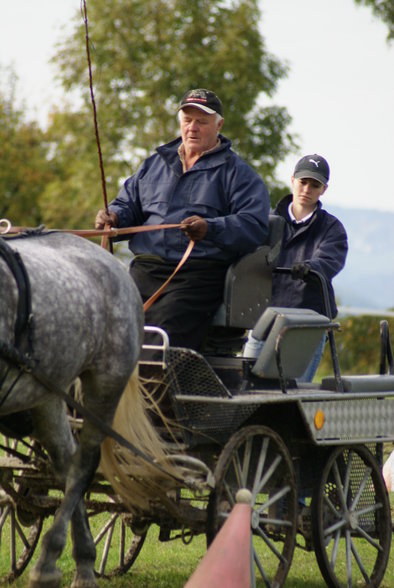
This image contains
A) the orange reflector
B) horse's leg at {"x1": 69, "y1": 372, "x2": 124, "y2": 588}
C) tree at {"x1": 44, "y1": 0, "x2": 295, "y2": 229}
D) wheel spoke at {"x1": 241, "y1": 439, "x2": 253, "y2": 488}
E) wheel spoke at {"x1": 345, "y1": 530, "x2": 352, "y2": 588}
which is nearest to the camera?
horse's leg at {"x1": 69, "y1": 372, "x2": 124, "y2": 588}

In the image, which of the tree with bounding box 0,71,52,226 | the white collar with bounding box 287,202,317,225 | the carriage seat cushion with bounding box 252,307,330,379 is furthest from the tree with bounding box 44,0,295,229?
the carriage seat cushion with bounding box 252,307,330,379

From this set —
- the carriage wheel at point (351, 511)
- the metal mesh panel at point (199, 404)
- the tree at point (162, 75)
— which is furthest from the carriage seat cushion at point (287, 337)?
the tree at point (162, 75)

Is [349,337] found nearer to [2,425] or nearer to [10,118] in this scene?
[2,425]

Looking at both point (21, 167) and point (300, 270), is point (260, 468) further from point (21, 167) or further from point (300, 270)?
point (21, 167)

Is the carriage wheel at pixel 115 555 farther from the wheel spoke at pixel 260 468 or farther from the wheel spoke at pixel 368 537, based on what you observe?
the wheel spoke at pixel 368 537

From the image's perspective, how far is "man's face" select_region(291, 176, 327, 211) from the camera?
20.8 ft

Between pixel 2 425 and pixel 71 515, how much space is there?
0.55 meters

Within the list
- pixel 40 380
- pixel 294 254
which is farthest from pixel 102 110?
pixel 40 380

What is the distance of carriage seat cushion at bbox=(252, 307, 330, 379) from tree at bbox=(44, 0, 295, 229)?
82.7 ft

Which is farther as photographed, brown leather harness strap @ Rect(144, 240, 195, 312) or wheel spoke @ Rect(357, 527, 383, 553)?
wheel spoke @ Rect(357, 527, 383, 553)

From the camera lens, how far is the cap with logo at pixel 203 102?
556 cm

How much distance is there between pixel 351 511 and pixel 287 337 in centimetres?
109

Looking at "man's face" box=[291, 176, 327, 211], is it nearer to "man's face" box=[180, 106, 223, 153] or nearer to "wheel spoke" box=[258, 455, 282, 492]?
"man's face" box=[180, 106, 223, 153]

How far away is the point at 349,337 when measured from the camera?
19.0 m
